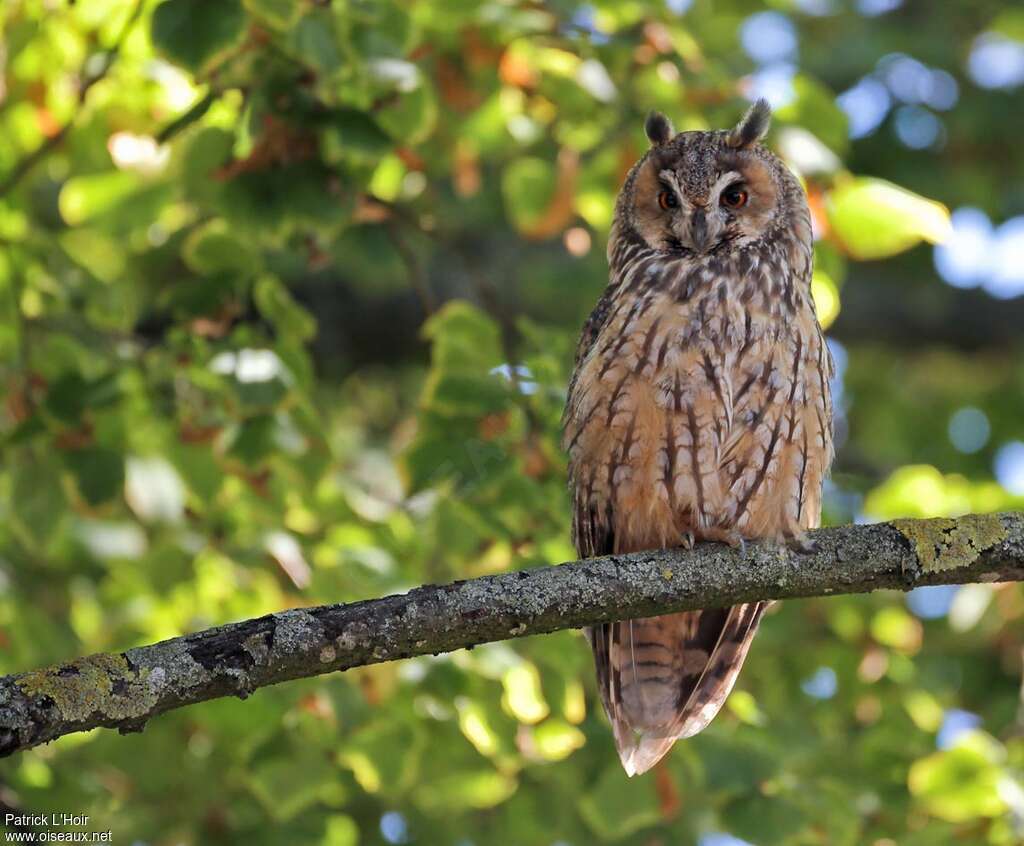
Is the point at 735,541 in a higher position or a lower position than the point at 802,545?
lower

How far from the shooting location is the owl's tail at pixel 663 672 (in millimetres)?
3535

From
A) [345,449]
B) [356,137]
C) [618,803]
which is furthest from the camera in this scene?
[345,449]

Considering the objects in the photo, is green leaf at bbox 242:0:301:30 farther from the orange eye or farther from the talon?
the talon

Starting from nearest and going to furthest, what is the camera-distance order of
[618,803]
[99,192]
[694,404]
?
[694,404]
[618,803]
[99,192]

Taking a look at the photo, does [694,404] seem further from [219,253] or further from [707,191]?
[219,253]

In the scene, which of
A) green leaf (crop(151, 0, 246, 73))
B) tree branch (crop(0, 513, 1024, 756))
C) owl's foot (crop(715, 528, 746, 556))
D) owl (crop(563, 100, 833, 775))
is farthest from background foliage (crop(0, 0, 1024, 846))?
tree branch (crop(0, 513, 1024, 756))

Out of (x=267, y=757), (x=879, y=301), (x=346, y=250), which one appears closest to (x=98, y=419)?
(x=267, y=757)

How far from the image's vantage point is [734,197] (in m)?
3.70

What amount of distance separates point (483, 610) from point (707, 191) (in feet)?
5.20

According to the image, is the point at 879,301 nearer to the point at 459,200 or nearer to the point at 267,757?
the point at 459,200

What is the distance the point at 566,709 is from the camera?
394cm

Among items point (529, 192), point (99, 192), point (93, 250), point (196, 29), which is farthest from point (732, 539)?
point (93, 250)

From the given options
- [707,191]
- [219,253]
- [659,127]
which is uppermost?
[659,127]

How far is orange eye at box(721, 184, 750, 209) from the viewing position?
3674 mm
